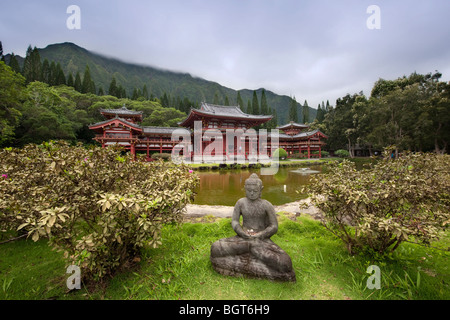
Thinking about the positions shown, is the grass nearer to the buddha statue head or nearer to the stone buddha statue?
the stone buddha statue

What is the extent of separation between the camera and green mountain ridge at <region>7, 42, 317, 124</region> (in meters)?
104

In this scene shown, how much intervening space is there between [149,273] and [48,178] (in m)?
2.07

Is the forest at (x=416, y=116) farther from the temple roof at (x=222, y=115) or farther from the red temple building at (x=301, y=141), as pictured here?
the temple roof at (x=222, y=115)

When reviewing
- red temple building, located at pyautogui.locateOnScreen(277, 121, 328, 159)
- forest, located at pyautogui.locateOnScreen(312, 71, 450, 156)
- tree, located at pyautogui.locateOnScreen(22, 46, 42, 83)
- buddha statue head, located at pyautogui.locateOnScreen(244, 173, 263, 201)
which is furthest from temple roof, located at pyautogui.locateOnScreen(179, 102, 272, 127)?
tree, located at pyautogui.locateOnScreen(22, 46, 42, 83)

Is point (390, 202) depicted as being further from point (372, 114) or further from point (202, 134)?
point (372, 114)

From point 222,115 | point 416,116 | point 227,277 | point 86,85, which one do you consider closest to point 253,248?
point 227,277

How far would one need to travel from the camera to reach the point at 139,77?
126062 millimetres

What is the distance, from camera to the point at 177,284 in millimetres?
2561

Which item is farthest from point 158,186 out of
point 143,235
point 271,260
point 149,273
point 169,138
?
point 169,138

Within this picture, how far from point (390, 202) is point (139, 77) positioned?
486 ft

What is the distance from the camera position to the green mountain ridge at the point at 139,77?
340 feet

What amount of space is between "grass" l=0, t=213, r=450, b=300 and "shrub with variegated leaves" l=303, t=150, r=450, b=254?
395 mm

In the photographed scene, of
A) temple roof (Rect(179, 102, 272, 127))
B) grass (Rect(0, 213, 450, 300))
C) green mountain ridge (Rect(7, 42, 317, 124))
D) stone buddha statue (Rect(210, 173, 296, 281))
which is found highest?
green mountain ridge (Rect(7, 42, 317, 124))
